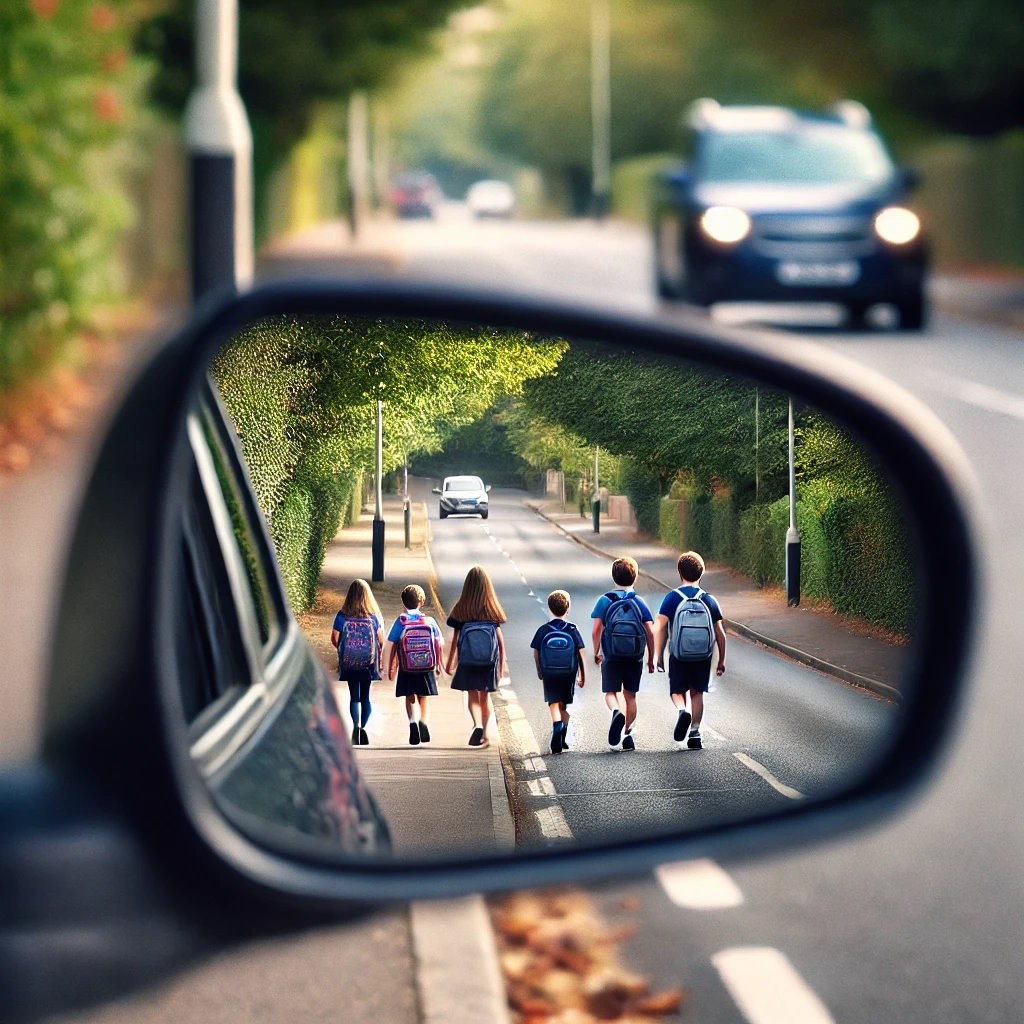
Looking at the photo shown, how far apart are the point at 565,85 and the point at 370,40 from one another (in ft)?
150

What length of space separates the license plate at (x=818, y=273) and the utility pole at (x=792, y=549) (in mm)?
16537

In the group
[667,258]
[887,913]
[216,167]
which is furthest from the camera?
[667,258]

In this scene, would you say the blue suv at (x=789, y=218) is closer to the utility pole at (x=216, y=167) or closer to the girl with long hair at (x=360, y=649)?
the utility pole at (x=216, y=167)

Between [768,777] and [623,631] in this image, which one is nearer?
[623,631]

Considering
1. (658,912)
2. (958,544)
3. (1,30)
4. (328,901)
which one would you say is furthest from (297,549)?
(1,30)

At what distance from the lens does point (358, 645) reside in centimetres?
185

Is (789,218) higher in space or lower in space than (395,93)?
lower

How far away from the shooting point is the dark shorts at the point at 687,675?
1984 mm

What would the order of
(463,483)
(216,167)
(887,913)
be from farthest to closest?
1. (216,167)
2. (887,913)
3. (463,483)

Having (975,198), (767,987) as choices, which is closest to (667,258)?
(767,987)

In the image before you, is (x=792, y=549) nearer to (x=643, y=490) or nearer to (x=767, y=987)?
(x=643, y=490)

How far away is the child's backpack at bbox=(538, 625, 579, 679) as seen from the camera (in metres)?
1.94

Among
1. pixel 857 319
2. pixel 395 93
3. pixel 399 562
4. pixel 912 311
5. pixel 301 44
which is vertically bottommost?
pixel 857 319

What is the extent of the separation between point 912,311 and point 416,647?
19782 millimetres
